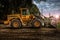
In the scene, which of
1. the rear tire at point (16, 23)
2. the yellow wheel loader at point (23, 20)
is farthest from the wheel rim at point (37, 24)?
the rear tire at point (16, 23)

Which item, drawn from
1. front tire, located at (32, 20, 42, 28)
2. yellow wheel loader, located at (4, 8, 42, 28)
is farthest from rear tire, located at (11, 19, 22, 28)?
front tire, located at (32, 20, 42, 28)

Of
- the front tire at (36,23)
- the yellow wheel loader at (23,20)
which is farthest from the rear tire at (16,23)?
the front tire at (36,23)

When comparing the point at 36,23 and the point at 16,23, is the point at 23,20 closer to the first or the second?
the point at 16,23

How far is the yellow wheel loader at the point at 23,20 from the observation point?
1819cm

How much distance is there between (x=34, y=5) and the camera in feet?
72.1

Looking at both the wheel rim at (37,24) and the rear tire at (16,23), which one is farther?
the wheel rim at (37,24)

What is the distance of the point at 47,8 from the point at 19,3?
15.6 ft

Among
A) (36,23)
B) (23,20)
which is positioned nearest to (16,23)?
(23,20)

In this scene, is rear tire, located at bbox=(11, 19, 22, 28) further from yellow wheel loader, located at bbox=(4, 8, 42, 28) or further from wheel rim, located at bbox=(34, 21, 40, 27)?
wheel rim, located at bbox=(34, 21, 40, 27)

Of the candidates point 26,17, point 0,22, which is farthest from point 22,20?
point 0,22

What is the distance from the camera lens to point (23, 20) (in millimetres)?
18812

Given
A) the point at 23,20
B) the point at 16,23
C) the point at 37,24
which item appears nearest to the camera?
the point at 16,23

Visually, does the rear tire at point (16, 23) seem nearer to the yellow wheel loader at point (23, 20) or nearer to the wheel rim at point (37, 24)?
the yellow wheel loader at point (23, 20)

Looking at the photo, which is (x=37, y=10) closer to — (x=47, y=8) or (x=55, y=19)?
(x=47, y=8)
